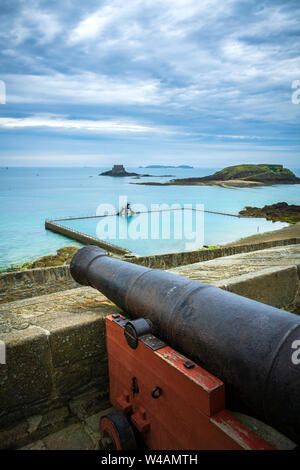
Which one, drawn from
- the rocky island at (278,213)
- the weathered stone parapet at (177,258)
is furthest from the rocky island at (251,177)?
the weathered stone parapet at (177,258)

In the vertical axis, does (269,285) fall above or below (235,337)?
below

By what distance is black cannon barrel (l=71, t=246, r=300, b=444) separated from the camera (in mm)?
1151

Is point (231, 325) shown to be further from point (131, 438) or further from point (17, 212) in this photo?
point (17, 212)

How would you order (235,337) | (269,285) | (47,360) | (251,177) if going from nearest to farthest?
1. (235,337)
2. (47,360)
3. (269,285)
4. (251,177)

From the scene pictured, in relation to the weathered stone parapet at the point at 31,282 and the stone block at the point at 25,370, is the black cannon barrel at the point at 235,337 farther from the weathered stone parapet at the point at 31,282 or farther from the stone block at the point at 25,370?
the weathered stone parapet at the point at 31,282

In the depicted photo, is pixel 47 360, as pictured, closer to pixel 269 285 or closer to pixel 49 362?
pixel 49 362

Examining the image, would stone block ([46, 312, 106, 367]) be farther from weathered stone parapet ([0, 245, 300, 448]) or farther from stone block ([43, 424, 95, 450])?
stone block ([43, 424, 95, 450])

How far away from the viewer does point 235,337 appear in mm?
1358

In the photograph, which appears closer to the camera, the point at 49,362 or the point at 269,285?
the point at 49,362

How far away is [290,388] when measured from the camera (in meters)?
1.11

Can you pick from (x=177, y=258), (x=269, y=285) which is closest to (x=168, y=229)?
(x=177, y=258)

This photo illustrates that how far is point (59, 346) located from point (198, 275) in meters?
1.90

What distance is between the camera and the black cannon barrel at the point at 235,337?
1.15m

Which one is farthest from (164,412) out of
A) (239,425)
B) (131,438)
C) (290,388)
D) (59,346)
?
(59,346)
